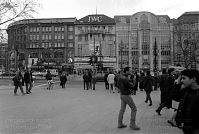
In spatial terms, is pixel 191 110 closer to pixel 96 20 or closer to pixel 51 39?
pixel 96 20

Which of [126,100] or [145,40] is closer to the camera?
[126,100]

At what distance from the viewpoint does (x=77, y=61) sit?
8400 centimetres

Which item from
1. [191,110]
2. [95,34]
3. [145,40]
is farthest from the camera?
[95,34]

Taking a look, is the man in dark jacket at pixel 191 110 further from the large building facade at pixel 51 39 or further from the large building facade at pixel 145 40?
the large building facade at pixel 51 39

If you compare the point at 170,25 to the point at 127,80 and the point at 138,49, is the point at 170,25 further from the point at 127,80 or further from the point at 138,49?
the point at 127,80

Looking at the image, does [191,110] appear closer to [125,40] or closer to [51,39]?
[125,40]

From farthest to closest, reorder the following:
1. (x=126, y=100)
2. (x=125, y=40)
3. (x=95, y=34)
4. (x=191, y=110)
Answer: (x=95, y=34) < (x=125, y=40) < (x=126, y=100) < (x=191, y=110)

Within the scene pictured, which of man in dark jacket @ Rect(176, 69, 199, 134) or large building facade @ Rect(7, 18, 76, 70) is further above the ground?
large building facade @ Rect(7, 18, 76, 70)

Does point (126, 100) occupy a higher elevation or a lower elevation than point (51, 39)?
lower

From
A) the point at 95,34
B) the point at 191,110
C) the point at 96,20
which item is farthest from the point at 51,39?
the point at 191,110

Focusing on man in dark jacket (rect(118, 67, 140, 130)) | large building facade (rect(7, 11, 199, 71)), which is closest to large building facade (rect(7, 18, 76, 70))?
large building facade (rect(7, 11, 199, 71))

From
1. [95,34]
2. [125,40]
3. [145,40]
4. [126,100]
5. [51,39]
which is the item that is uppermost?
[95,34]

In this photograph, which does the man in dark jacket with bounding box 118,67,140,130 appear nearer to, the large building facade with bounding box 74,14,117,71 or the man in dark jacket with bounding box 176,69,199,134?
the man in dark jacket with bounding box 176,69,199,134

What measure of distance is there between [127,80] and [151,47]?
292 feet
